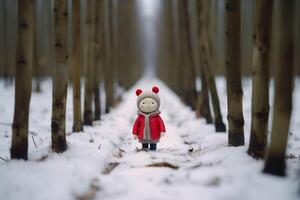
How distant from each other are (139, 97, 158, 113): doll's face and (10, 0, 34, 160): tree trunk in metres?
2.01

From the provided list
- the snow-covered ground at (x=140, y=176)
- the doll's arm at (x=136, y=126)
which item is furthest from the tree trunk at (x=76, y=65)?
the doll's arm at (x=136, y=126)

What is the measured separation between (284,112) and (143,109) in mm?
2764

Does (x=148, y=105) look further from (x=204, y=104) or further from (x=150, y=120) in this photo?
(x=204, y=104)

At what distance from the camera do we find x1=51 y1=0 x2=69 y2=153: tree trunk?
511 centimetres

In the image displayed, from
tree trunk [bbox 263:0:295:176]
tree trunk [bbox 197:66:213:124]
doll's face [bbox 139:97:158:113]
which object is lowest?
tree trunk [bbox 197:66:213:124]

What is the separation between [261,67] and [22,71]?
2.92 metres

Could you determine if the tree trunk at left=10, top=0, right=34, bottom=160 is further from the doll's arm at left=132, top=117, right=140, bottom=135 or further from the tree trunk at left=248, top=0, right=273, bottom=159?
the tree trunk at left=248, top=0, right=273, bottom=159

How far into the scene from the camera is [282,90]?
11.5 ft

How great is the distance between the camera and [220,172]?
3.84 meters

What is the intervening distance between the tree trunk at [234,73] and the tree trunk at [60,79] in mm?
2466

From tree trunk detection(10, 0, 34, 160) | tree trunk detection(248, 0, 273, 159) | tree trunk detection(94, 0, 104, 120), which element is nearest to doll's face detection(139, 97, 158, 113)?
tree trunk detection(248, 0, 273, 159)

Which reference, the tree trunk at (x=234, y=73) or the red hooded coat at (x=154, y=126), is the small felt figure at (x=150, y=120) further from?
the tree trunk at (x=234, y=73)

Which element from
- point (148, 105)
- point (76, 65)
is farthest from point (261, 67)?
point (76, 65)

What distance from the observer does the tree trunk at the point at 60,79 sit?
16.8 ft
